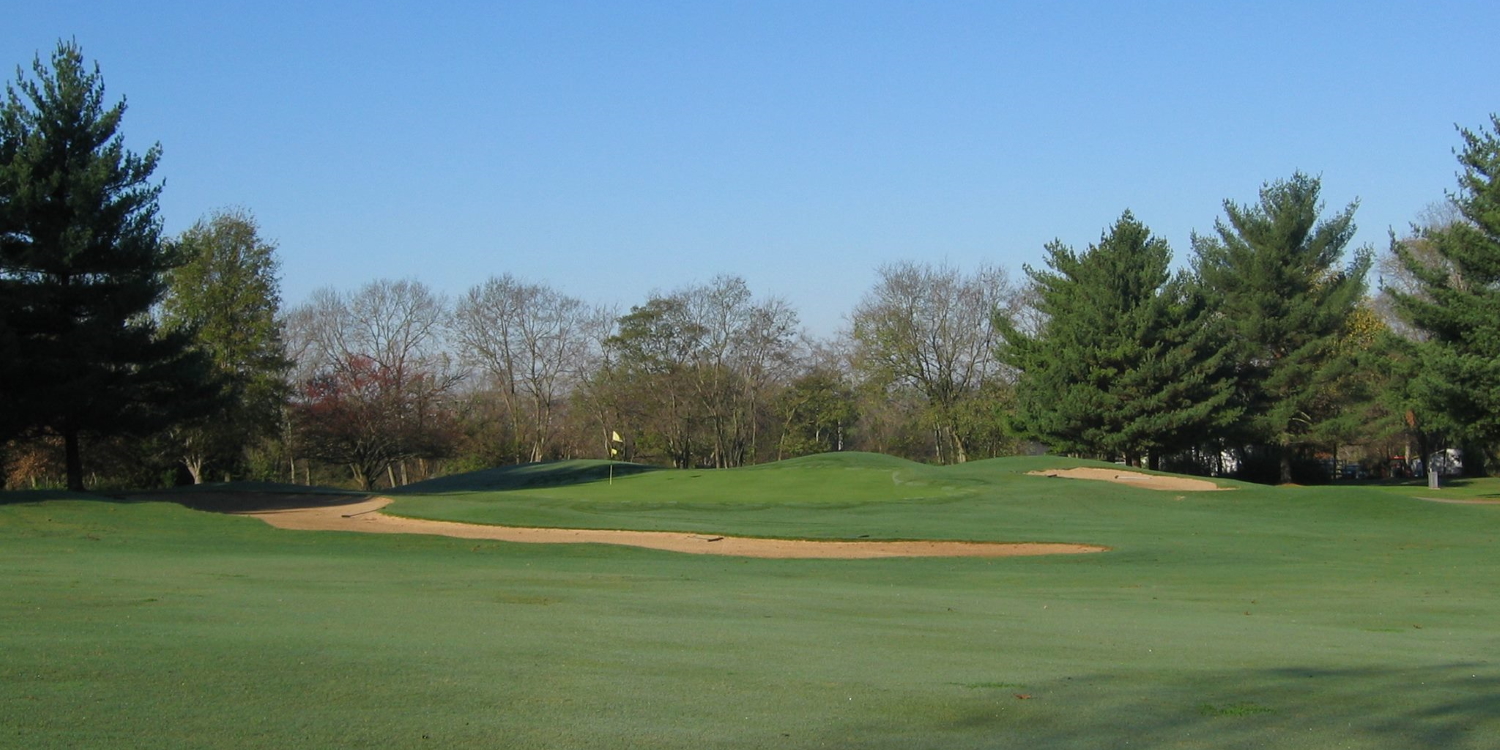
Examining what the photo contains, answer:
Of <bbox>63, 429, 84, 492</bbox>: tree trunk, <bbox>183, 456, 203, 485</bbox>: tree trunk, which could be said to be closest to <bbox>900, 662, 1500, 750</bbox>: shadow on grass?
<bbox>63, 429, 84, 492</bbox>: tree trunk

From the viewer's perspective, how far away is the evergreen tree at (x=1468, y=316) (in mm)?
37375

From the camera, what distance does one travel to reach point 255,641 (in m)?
8.04

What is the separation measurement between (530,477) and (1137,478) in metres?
23.6

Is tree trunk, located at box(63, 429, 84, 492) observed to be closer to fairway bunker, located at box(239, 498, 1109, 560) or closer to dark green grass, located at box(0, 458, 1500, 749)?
fairway bunker, located at box(239, 498, 1109, 560)

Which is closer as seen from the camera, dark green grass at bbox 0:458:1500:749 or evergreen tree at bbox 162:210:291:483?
dark green grass at bbox 0:458:1500:749

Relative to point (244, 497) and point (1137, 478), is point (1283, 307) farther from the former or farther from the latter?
point (244, 497)

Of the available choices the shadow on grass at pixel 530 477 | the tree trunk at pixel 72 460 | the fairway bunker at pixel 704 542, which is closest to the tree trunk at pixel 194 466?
the shadow on grass at pixel 530 477

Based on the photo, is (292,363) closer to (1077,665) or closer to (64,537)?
(64,537)

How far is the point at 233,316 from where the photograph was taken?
52.2 m

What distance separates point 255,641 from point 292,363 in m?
47.9

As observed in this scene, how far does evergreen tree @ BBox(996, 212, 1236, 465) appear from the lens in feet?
170

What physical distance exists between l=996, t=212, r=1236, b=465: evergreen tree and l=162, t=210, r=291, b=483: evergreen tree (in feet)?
116

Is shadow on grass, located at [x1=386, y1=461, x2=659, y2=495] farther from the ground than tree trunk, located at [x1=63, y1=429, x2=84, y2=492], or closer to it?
closer to it

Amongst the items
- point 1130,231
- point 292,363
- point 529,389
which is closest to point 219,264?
point 292,363
